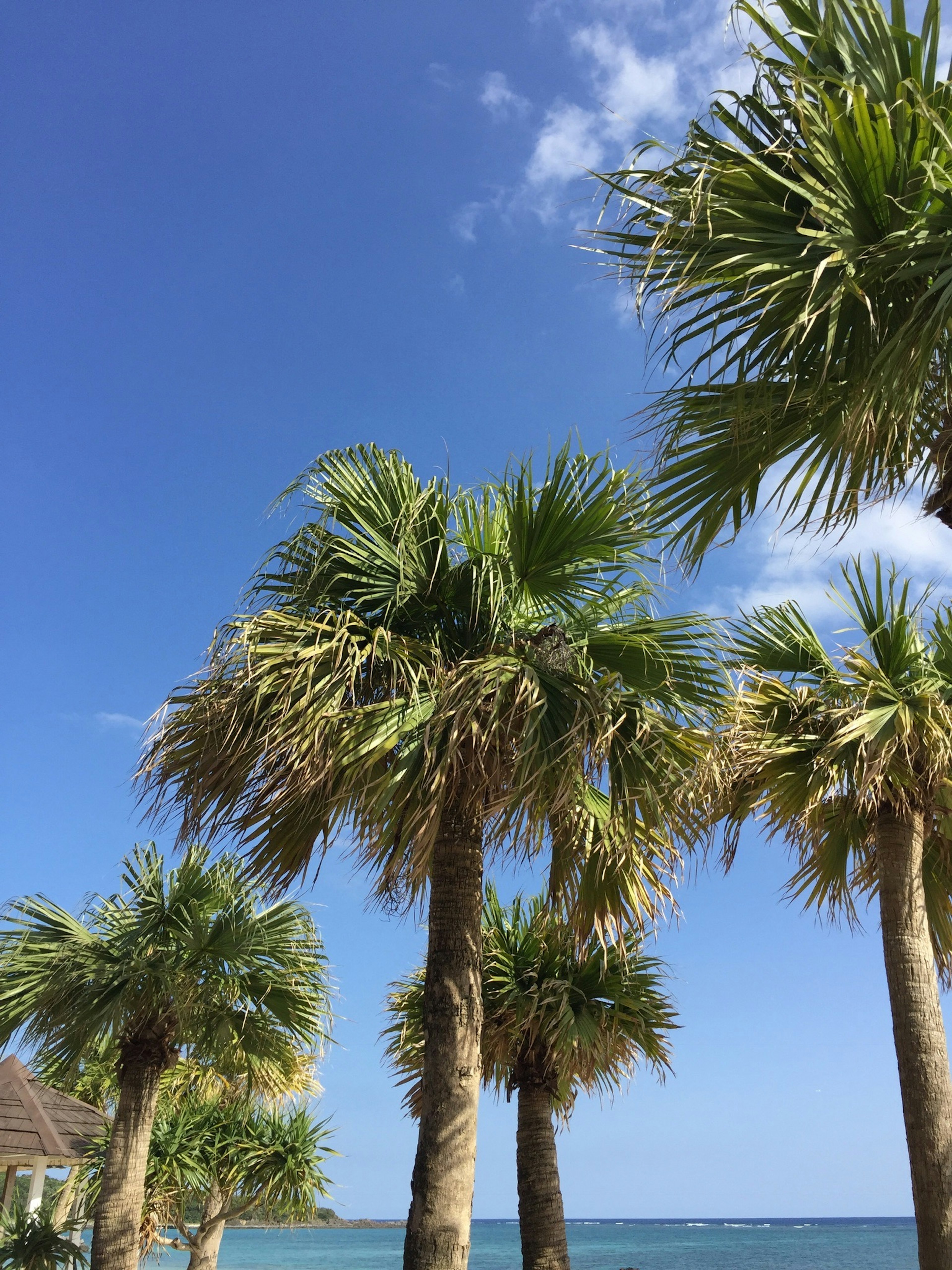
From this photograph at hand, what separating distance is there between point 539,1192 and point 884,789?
5345mm

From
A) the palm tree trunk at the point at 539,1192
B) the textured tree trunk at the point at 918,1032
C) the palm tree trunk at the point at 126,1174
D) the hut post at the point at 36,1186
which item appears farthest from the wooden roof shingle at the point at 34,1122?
the textured tree trunk at the point at 918,1032

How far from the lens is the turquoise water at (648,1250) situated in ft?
230

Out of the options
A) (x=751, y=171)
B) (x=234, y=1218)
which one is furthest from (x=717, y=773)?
(x=234, y=1218)

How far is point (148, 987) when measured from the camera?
10.0 m

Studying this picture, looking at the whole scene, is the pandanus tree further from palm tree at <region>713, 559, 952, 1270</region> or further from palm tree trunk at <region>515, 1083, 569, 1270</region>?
palm tree at <region>713, 559, 952, 1270</region>

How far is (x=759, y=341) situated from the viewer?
4.30 m

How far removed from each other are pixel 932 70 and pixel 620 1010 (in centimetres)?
926

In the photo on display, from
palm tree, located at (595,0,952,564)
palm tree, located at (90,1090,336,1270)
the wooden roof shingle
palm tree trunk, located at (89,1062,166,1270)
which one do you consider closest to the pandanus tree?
palm tree, located at (90,1090,336,1270)

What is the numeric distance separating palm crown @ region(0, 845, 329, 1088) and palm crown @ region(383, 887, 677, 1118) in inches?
77.8

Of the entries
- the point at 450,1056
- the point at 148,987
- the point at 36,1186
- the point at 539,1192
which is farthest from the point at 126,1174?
the point at 450,1056

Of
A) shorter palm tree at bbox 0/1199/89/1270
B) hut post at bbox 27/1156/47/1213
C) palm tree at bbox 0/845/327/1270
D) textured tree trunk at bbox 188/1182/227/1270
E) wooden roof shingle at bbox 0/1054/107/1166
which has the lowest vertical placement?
textured tree trunk at bbox 188/1182/227/1270

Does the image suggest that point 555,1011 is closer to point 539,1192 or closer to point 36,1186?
point 539,1192

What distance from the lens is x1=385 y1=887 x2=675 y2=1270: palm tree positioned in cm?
1010

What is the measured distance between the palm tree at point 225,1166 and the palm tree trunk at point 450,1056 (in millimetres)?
12994
